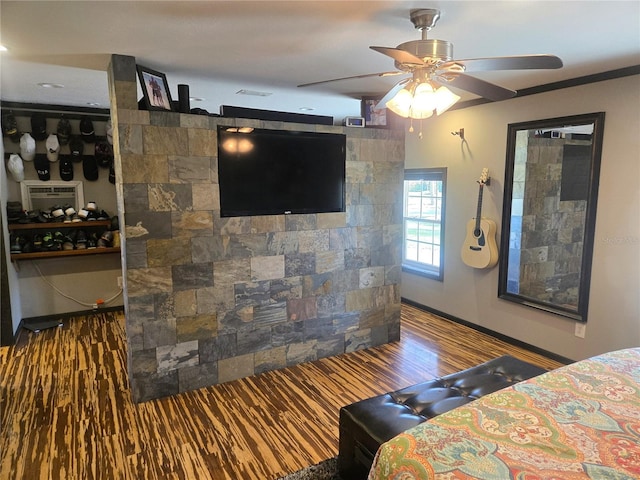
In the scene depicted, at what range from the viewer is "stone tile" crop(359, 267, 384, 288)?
3695 mm

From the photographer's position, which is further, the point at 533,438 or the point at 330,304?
the point at 330,304

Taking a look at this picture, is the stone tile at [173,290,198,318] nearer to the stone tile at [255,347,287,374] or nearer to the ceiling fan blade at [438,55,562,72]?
the stone tile at [255,347,287,374]

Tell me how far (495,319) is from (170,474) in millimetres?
3203

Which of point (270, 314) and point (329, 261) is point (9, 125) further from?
point (329, 261)

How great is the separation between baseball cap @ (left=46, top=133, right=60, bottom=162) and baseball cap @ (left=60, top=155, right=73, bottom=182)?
7cm

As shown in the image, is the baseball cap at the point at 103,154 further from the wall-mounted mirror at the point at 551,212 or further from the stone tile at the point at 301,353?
the wall-mounted mirror at the point at 551,212

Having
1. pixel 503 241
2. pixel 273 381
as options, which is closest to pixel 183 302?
pixel 273 381

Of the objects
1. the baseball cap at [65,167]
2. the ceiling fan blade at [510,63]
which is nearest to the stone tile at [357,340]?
the ceiling fan blade at [510,63]

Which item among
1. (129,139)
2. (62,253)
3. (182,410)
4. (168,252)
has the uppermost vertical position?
(129,139)

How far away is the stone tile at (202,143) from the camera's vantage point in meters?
2.82

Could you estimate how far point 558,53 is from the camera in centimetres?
257

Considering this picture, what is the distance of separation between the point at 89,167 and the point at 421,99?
4032 mm

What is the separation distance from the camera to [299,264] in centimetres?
335

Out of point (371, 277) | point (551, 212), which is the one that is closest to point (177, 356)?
point (371, 277)
